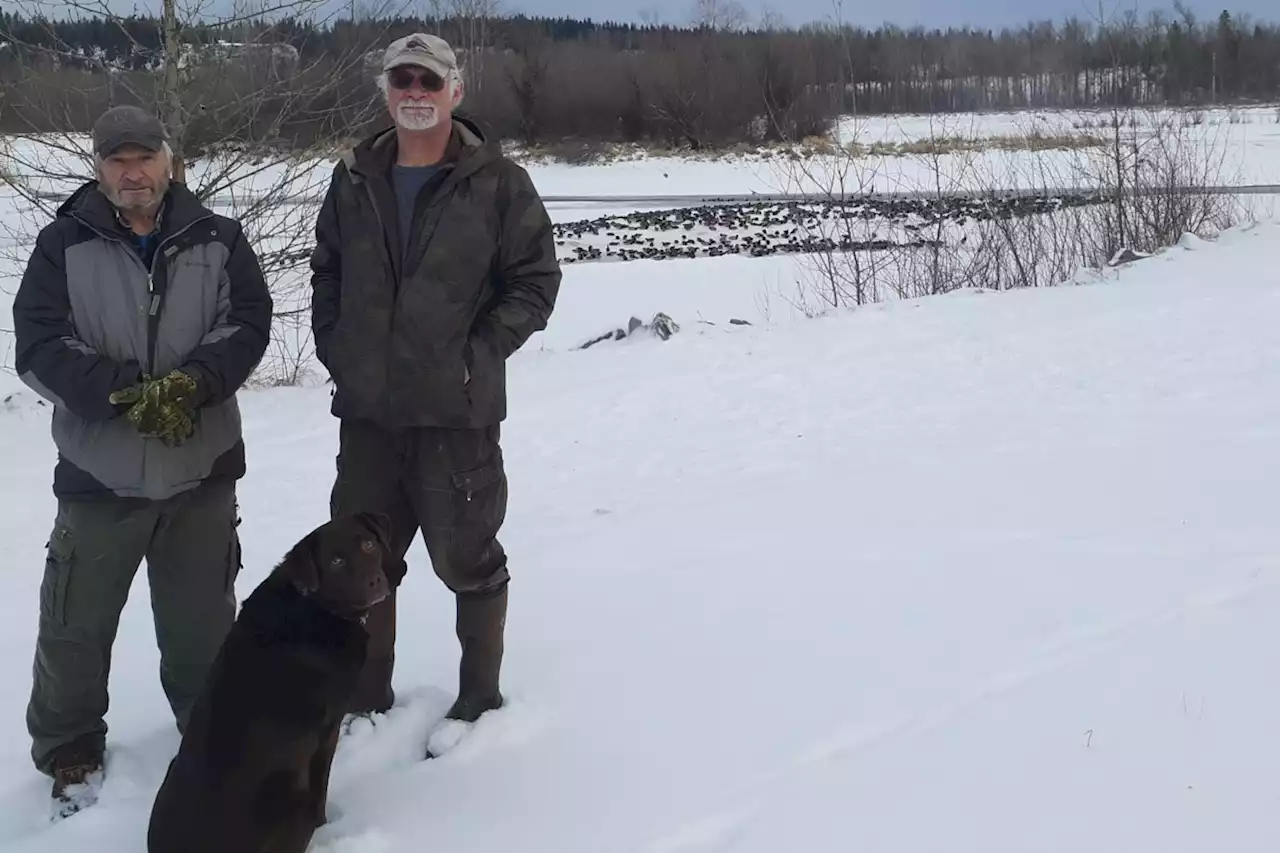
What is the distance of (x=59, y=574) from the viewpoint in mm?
2846

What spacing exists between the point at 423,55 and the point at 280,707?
1.57 meters

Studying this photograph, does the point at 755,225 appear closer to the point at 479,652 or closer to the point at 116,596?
the point at 479,652

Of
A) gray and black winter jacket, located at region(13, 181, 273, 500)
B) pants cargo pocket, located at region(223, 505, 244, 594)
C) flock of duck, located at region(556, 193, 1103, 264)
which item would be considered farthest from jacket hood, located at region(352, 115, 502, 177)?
flock of duck, located at region(556, 193, 1103, 264)

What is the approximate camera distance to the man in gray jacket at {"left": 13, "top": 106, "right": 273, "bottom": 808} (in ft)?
8.95

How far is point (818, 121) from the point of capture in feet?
128

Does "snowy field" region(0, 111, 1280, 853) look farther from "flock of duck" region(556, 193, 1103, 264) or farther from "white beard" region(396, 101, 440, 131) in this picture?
"flock of duck" region(556, 193, 1103, 264)

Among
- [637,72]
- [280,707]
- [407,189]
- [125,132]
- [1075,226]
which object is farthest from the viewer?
[637,72]

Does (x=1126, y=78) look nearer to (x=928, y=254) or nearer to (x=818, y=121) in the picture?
(x=928, y=254)

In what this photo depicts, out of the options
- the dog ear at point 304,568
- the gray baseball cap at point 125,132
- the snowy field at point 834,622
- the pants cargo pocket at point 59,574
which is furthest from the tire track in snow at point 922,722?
the gray baseball cap at point 125,132

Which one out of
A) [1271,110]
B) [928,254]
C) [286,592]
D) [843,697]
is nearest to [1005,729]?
[843,697]

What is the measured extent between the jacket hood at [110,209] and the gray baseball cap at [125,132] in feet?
0.37

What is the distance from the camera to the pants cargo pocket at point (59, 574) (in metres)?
2.83

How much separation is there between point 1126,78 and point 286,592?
45.1ft

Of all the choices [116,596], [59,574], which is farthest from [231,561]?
[59,574]
